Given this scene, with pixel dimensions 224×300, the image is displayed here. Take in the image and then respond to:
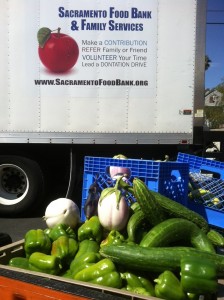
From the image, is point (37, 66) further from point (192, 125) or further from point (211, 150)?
point (211, 150)

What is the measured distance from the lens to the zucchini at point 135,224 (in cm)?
270

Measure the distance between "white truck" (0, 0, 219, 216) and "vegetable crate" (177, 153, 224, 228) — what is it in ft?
6.87

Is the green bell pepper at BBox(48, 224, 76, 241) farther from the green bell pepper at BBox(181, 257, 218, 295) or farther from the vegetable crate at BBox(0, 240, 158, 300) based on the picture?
the green bell pepper at BBox(181, 257, 218, 295)

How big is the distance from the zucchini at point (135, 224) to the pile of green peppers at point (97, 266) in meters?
0.05

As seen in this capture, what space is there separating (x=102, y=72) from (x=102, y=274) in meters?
4.62

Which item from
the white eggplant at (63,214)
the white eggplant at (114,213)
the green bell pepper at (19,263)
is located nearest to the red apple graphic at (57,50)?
the white eggplant at (63,214)

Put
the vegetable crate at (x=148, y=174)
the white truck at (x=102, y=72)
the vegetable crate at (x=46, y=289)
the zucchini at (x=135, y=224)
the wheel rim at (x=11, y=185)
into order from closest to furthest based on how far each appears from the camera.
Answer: the vegetable crate at (x=46, y=289)
the zucchini at (x=135, y=224)
the vegetable crate at (x=148, y=174)
the white truck at (x=102, y=72)
the wheel rim at (x=11, y=185)

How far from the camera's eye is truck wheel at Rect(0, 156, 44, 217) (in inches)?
275

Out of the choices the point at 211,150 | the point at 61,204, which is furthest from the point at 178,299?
the point at 211,150

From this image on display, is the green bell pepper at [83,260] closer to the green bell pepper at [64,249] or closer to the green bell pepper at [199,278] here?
the green bell pepper at [64,249]

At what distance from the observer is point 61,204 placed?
311 cm

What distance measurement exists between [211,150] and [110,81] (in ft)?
7.59

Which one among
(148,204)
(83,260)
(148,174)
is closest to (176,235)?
(148,204)

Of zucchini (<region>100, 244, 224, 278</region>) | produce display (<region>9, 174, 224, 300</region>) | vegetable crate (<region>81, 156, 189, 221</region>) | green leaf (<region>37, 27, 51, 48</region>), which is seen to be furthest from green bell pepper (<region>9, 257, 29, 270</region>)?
green leaf (<region>37, 27, 51, 48</region>)
